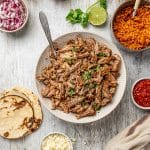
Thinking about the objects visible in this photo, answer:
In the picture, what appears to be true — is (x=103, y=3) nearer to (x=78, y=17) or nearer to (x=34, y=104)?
(x=78, y=17)

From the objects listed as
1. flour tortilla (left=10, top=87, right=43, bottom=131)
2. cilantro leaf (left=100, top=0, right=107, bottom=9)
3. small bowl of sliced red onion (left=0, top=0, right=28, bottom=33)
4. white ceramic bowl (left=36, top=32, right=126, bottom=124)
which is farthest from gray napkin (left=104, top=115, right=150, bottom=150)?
small bowl of sliced red onion (left=0, top=0, right=28, bottom=33)

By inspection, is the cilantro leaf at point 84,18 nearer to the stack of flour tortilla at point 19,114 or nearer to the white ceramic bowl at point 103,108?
the white ceramic bowl at point 103,108

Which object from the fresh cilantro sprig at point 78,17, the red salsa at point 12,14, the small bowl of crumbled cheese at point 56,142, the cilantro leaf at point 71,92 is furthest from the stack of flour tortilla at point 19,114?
the fresh cilantro sprig at point 78,17

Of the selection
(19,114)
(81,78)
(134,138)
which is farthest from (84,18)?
(134,138)

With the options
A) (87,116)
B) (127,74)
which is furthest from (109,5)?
(87,116)

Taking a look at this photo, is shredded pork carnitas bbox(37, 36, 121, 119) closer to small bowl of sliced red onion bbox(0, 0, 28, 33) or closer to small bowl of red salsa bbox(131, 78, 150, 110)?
small bowl of red salsa bbox(131, 78, 150, 110)
